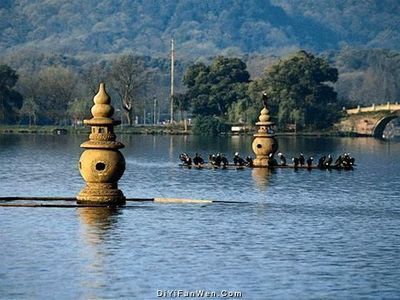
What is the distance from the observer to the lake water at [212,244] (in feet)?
162

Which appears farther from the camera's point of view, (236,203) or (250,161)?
(250,161)

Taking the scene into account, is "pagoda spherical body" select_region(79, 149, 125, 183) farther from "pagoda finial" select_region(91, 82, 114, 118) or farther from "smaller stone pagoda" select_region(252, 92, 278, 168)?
"smaller stone pagoda" select_region(252, 92, 278, 168)

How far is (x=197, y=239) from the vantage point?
6103 centimetres

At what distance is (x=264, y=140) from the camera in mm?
109875

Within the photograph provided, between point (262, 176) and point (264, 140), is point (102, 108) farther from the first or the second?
point (264, 140)

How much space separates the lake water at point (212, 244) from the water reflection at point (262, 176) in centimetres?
34

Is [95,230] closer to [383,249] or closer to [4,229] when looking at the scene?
[4,229]

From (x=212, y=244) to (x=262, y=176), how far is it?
4569 centimetres

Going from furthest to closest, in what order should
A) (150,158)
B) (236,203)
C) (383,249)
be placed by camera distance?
(150,158)
(236,203)
(383,249)

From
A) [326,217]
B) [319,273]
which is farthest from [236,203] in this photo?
[319,273]

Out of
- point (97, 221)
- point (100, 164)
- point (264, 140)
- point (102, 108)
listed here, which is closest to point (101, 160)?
point (100, 164)

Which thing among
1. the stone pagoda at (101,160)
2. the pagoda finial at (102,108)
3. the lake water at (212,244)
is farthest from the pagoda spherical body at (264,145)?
the pagoda finial at (102,108)

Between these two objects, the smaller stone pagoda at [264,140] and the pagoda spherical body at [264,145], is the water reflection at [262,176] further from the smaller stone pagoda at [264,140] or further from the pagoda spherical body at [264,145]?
the pagoda spherical body at [264,145]

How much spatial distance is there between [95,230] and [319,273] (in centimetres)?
1337
